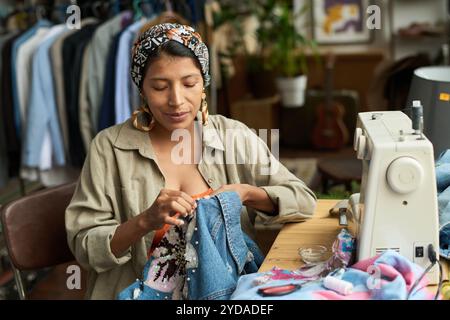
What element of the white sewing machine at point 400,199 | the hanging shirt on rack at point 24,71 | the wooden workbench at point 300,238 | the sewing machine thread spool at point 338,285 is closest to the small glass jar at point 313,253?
the wooden workbench at point 300,238

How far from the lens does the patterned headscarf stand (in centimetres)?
173

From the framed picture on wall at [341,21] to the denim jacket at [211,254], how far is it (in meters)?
5.09

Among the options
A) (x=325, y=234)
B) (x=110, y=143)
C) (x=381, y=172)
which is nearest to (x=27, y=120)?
(x=110, y=143)

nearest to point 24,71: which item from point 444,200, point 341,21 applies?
point 444,200

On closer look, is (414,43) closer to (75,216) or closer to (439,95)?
(439,95)

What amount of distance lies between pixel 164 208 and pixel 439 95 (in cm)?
96

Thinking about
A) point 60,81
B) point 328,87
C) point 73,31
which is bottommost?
point 328,87

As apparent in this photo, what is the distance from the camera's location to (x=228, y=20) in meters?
5.43

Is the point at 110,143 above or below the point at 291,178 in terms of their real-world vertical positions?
above

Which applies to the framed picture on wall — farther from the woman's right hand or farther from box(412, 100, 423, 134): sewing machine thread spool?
the woman's right hand

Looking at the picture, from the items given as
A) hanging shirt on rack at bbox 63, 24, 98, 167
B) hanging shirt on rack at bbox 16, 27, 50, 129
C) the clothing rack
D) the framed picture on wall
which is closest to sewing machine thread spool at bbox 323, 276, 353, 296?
the clothing rack

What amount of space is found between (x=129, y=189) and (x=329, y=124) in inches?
157

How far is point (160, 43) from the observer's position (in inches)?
68.0

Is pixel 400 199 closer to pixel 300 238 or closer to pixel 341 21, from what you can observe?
pixel 300 238
